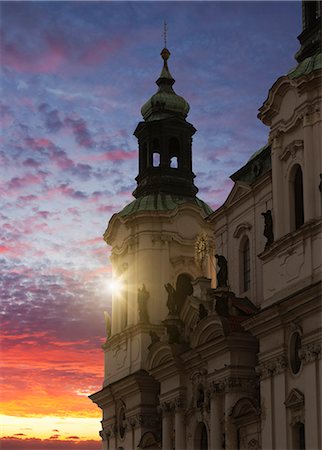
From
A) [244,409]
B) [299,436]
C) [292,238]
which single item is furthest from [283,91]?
[299,436]

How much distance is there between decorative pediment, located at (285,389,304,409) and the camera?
30844 millimetres

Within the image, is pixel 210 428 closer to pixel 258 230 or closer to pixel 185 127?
pixel 258 230

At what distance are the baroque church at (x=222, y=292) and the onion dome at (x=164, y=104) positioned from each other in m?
0.08

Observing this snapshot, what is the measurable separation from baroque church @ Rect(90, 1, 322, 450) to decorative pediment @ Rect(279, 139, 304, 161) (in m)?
0.04

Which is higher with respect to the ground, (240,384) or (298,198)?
(298,198)

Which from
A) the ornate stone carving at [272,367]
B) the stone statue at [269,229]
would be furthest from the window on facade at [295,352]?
the stone statue at [269,229]

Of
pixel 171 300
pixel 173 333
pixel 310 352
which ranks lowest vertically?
pixel 310 352

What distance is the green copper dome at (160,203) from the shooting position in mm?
47844

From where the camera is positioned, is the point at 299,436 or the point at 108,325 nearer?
the point at 299,436

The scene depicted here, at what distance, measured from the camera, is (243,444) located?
3559cm

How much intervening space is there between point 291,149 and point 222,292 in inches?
292

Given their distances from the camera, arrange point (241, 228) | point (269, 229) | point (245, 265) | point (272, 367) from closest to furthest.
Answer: point (272, 367) → point (269, 229) → point (245, 265) → point (241, 228)

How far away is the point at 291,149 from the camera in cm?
3334

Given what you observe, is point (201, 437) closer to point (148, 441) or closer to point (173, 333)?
point (173, 333)
